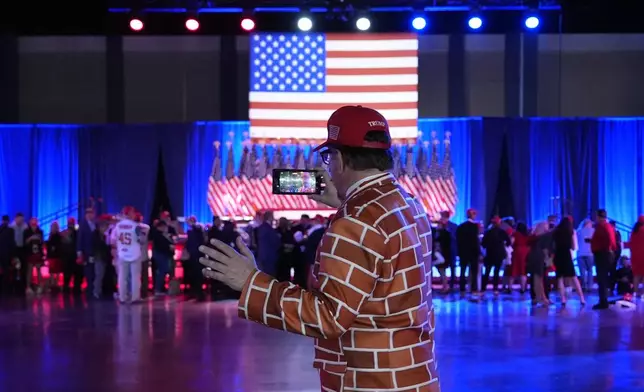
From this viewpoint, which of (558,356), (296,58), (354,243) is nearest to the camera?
(354,243)

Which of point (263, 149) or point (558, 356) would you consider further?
point (263, 149)

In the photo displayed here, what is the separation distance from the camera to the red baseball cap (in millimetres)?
2352

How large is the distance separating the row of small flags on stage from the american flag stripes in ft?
2.13

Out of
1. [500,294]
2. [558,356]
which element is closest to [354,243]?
[558,356]

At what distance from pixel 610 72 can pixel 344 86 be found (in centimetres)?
618

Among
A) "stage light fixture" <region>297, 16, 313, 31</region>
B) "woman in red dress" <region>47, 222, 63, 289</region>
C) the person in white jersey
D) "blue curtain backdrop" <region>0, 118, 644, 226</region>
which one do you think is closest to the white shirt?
the person in white jersey

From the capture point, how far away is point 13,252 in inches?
600

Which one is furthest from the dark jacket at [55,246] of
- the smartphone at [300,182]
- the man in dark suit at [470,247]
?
the smartphone at [300,182]

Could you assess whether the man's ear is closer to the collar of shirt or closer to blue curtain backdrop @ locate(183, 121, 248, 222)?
the collar of shirt

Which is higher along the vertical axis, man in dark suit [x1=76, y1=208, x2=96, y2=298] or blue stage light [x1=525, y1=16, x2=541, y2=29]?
blue stage light [x1=525, y1=16, x2=541, y2=29]

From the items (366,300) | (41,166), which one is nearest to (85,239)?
(41,166)

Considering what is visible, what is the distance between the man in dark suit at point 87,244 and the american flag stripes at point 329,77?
4.65 m

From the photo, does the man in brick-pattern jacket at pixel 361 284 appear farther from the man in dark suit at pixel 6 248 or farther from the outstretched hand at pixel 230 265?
the man in dark suit at pixel 6 248

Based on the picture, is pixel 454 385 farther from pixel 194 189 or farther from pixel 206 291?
pixel 194 189
